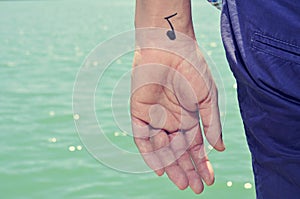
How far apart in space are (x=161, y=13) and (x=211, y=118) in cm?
22

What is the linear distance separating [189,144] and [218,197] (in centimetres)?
152

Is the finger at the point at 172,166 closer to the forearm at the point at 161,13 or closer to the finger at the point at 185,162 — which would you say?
the finger at the point at 185,162

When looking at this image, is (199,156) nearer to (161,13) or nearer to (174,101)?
(174,101)

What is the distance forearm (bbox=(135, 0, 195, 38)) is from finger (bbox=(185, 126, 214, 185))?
0.67 feet

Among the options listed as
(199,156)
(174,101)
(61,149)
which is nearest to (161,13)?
(174,101)

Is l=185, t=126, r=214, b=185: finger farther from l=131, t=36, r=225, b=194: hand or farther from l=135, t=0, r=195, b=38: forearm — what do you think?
l=135, t=0, r=195, b=38: forearm

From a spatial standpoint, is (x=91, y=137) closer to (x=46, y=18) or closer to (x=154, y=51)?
(x=154, y=51)

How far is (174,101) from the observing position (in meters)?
1.10

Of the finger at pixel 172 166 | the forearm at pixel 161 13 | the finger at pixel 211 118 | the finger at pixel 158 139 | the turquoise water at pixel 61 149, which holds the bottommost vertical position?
the turquoise water at pixel 61 149

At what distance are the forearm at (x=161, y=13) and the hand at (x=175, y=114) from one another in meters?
0.05

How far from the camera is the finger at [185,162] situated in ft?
3.49

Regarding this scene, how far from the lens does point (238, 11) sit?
0.90m

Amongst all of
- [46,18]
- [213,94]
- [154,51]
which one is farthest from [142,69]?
[46,18]

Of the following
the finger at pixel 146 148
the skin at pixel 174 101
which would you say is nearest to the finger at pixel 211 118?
the skin at pixel 174 101
